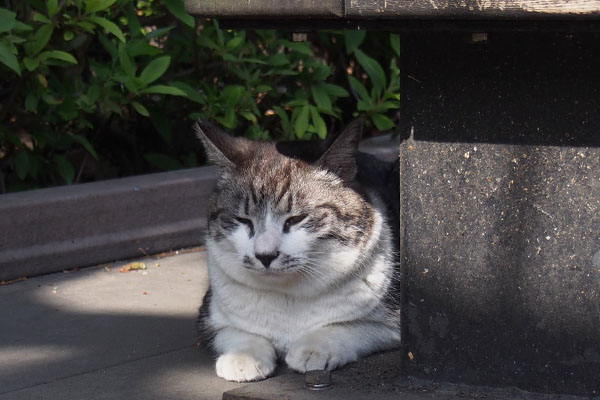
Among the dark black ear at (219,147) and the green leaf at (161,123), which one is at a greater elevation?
the dark black ear at (219,147)

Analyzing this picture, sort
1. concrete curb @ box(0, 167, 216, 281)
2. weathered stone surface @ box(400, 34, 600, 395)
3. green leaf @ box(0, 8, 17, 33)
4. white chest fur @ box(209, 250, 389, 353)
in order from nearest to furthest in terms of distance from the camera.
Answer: weathered stone surface @ box(400, 34, 600, 395), white chest fur @ box(209, 250, 389, 353), green leaf @ box(0, 8, 17, 33), concrete curb @ box(0, 167, 216, 281)

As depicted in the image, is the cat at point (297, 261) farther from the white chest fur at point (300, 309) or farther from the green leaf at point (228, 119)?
the green leaf at point (228, 119)

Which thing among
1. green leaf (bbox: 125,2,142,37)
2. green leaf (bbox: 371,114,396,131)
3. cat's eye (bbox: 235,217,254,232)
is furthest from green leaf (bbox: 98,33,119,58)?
cat's eye (bbox: 235,217,254,232)

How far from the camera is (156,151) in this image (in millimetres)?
5980

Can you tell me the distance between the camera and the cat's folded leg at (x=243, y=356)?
3127 mm

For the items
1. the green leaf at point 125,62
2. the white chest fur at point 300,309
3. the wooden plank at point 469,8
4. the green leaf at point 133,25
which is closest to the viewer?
the wooden plank at point 469,8

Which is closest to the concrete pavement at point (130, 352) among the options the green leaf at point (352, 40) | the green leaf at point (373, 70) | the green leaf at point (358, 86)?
the green leaf at point (358, 86)

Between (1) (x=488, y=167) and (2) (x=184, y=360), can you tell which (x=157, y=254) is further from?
(1) (x=488, y=167)

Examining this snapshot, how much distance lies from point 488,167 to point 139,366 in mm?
1436

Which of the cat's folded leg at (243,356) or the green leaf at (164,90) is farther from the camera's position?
the green leaf at (164,90)

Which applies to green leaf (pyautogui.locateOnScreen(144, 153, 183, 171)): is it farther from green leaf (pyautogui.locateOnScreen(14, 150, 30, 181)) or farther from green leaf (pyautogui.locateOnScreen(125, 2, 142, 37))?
green leaf (pyautogui.locateOnScreen(125, 2, 142, 37))

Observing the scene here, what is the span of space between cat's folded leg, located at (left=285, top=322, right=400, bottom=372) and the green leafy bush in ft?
6.22

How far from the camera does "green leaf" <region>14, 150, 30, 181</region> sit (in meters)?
4.99

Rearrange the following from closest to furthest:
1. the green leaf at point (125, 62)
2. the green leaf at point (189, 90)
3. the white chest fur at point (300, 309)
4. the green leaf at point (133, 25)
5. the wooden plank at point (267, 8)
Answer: the wooden plank at point (267, 8) → the white chest fur at point (300, 309) → the green leaf at point (125, 62) → the green leaf at point (133, 25) → the green leaf at point (189, 90)
